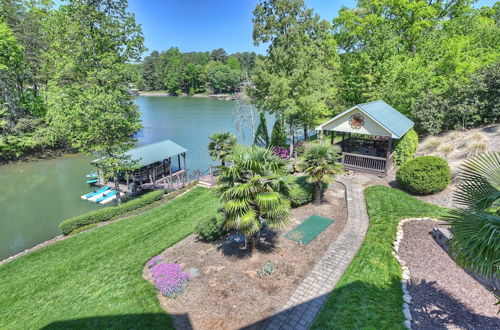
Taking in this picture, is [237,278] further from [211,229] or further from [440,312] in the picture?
[440,312]

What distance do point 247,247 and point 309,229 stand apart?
2.50m

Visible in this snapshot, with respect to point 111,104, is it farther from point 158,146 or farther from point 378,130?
point 378,130

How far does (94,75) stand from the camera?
524 inches

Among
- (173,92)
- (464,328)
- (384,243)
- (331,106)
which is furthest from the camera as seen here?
(173,92)

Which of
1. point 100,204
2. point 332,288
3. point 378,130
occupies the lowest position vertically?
point 100,204

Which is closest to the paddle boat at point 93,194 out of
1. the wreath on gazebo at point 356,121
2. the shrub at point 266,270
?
the shrub at point 266,270

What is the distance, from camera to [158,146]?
1986cm

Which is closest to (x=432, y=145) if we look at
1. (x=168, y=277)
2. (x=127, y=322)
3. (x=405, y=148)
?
(x=405, y=148)

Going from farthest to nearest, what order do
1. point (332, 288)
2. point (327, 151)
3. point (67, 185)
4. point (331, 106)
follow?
point (331, 106)
point (67, 185)
point (327, 151)
point (332, 288)

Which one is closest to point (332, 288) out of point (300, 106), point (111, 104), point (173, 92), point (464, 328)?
point (464, 328)

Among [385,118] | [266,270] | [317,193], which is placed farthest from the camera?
[385,118]

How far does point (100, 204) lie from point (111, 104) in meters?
7.70

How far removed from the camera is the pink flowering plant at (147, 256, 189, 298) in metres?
6.89

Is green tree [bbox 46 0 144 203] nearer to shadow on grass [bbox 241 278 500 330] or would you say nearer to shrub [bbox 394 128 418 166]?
shadow on grass [bbox 241 278 500 330]
